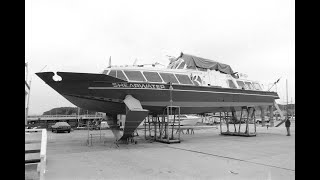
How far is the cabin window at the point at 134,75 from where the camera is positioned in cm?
1545

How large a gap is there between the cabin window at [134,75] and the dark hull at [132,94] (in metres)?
0.44

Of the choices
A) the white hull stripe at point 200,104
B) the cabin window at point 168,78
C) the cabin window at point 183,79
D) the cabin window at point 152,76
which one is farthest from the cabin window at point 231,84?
the cabin window at point 152,76

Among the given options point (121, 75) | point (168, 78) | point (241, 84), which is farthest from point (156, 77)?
point (241, 84)

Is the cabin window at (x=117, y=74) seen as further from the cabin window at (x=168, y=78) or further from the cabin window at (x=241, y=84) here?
the cabin window at (x=241, y=84)

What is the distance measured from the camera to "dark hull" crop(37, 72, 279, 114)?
46.1 ft

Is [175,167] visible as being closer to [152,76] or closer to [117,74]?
[117,74]

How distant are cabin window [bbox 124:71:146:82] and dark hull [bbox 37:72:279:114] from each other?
439 millimetres

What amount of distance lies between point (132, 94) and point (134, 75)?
1.16m

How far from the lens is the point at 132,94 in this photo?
15.2 meters

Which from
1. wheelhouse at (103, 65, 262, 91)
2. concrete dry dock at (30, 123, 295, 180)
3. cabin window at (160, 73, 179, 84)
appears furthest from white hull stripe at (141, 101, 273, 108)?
concrete dry dock at (30, 123, 295, 180)

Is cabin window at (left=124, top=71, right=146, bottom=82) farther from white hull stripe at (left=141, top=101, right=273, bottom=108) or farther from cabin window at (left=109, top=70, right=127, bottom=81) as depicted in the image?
white hull stripe at (left=141, top=101, right=273, bottom=108)
